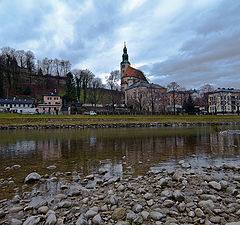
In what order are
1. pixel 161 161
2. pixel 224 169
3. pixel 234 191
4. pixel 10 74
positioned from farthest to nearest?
pixel 10 74, pixel 161 161, pixel 224 169, pixel 234 191

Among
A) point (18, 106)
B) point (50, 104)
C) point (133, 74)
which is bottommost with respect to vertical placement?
point (18, 106)

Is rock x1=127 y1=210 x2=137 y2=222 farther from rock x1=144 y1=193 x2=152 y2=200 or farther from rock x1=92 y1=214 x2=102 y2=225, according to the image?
rock x1=144 y1=193 x2=152 y2=200

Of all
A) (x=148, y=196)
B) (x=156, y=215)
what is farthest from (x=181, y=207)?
(x=148, y=196)

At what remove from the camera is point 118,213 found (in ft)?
15.2

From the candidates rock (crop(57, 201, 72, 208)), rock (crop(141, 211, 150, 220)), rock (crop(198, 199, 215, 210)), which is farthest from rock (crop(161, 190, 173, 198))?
rock (crop(57, 201, 72, 208))

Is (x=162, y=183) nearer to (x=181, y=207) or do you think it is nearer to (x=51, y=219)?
(x=181, y=207)

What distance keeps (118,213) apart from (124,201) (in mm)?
785

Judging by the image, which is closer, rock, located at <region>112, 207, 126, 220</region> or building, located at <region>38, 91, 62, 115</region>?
rock, located at <region>112, 207, 126, 220</region>

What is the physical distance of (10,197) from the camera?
18.5ft

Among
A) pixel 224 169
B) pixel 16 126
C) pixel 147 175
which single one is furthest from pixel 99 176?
pixel 16 126

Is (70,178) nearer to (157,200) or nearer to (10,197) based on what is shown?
(10,197)

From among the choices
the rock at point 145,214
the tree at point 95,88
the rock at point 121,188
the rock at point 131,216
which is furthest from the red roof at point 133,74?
the rock at point 131,216

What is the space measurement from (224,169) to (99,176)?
6147 mm

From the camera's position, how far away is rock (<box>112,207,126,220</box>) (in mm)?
4500
